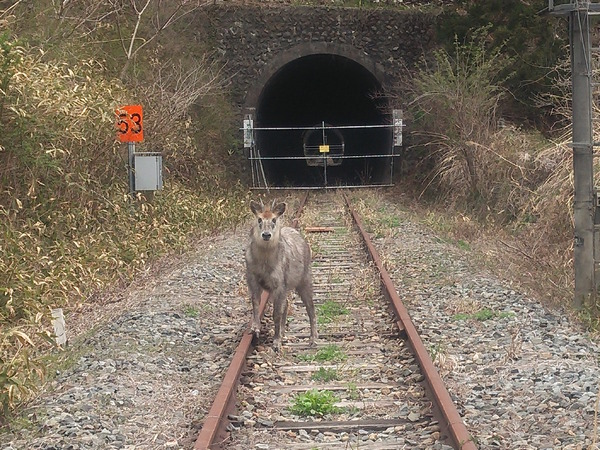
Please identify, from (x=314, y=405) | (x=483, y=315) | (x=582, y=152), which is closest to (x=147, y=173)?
(x=483, y=315)

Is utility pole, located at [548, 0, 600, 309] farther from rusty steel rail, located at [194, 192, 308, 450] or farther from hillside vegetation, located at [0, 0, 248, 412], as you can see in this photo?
hillside vegetation, located at [0, 0, 248, 412]

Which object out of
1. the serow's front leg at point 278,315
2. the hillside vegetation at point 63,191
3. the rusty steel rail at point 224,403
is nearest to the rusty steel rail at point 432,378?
the serow's front leg at point 278,315

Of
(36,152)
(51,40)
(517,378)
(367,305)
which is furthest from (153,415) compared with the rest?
(51,40)

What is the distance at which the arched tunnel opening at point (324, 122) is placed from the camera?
94.4 ft

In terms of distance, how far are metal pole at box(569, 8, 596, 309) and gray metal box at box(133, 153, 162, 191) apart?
21.6ft

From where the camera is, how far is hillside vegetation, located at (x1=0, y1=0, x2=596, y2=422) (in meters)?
9.86

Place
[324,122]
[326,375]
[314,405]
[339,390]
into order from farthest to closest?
1. [324,122]
2. [326,375]
3. [339,390]
4. [314,405]

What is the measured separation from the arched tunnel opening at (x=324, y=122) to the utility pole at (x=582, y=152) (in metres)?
17.4

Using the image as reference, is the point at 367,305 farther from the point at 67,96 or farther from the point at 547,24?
the point at 547,24

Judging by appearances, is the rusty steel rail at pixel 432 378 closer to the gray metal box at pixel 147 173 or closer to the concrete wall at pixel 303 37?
the gray metal box at pixel 147 173

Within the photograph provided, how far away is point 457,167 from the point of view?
1930cm

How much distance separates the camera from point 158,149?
55.4ft

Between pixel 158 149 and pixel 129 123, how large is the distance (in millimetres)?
3982

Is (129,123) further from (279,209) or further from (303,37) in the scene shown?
(303,37)
